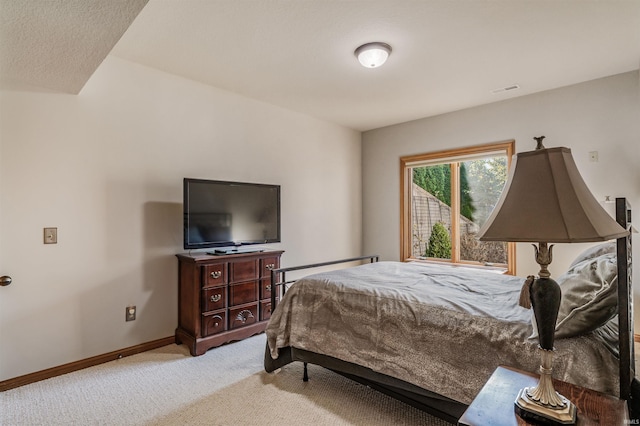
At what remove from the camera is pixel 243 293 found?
312cm

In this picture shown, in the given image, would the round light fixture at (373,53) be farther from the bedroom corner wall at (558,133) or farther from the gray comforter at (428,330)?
the bedroom corner wall at (558,133)

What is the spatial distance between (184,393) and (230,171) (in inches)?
85.3

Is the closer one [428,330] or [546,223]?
[546,223]

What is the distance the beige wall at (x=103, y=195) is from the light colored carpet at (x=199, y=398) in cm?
35

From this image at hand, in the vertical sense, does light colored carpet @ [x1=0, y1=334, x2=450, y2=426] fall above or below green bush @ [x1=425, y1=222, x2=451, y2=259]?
below

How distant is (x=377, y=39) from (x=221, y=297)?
8.37 ft

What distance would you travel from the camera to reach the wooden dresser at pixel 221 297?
112 inches

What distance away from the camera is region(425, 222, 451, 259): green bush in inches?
175

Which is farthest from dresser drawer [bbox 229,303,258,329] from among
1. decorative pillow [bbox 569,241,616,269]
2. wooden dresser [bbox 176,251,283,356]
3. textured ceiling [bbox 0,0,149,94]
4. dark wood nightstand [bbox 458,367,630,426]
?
decorative pillow [bbox 569,241,616,269]

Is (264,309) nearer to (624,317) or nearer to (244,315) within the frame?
(244,315)

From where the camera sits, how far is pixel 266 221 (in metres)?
3.54

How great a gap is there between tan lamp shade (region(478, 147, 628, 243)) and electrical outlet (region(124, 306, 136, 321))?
2.93 meters

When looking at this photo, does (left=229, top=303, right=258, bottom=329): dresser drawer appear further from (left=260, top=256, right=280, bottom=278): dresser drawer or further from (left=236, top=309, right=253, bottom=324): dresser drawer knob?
(left=260, top=256, right=280, bottom=278): dresser drawer

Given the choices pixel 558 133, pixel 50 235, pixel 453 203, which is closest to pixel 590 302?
pixel 558 133
